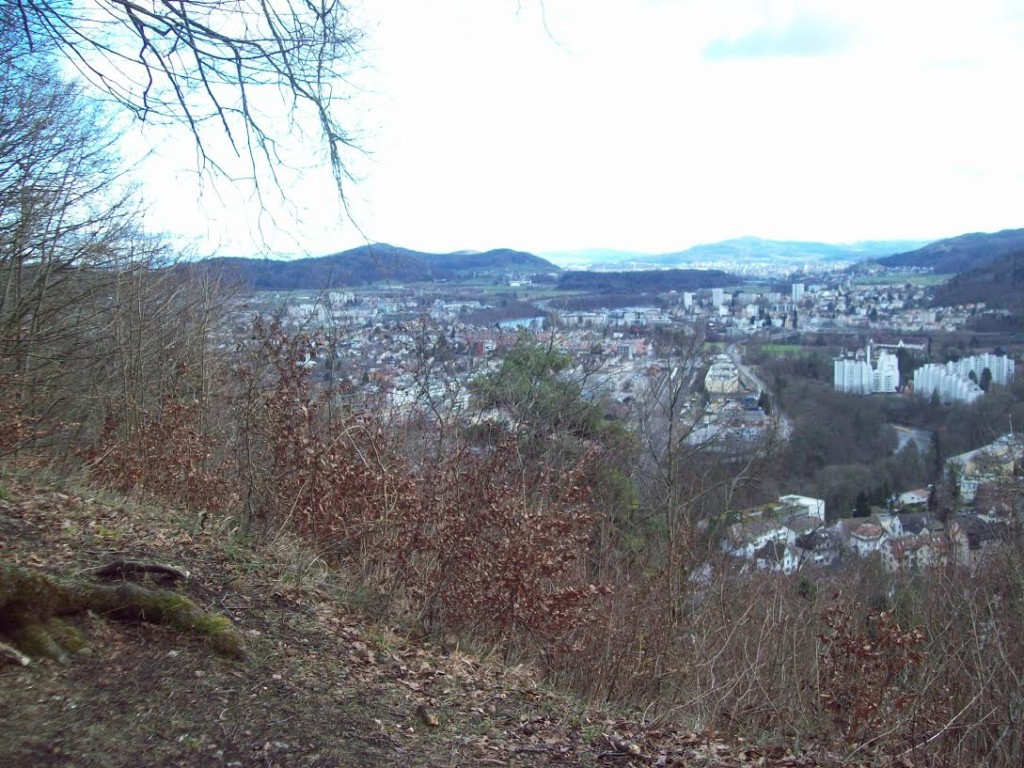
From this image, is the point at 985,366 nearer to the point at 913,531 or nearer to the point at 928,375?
the point at 928,375

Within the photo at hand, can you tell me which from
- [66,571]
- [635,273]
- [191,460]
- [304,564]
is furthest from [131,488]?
[635,273]

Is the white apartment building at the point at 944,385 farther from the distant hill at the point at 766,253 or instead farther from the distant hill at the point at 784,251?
the distant hill at the point at 784,251

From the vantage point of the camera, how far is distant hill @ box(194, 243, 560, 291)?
6.38 m

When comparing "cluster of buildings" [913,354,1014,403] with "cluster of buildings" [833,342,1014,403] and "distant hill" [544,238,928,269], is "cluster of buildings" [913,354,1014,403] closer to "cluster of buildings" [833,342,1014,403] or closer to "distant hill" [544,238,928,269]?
"cluster of buildings" [833,342,1014,403]

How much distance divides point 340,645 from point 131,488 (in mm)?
3300

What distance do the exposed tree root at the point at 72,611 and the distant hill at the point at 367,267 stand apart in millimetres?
2241

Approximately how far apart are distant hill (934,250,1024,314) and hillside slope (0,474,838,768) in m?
35.0

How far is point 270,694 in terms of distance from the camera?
4.06 m

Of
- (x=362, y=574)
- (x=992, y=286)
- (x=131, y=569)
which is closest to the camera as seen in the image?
(x=131, y=569)

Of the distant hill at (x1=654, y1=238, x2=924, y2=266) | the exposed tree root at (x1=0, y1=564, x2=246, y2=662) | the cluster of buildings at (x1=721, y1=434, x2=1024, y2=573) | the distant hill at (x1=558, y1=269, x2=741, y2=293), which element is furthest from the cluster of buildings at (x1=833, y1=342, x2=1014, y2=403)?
the exposed tree root at (x1=0, y1=564, x2=246, y2=662)

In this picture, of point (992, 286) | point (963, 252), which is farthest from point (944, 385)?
point (963, 252)

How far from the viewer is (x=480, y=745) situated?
13.4 feet

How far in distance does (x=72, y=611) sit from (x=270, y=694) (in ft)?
3.21

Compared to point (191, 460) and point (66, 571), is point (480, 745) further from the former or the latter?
point (191, 460)
